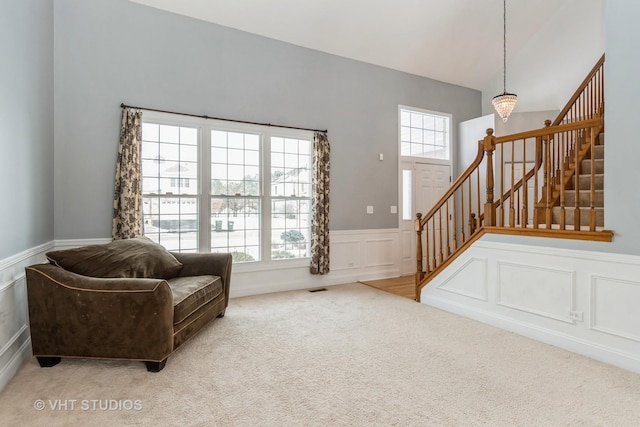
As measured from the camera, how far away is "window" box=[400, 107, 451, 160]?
20.3ft

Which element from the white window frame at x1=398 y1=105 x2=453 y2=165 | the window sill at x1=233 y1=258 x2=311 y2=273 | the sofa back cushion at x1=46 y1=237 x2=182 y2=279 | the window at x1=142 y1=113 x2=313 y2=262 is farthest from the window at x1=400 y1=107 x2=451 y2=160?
the sofa back cushion at x1=46 y1=237 x2=182 y2=279

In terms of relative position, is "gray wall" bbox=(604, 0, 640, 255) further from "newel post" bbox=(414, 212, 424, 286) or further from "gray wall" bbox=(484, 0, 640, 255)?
"newel post" bbox=(414, 212, 424, 286)

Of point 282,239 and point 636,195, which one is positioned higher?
point 636,195

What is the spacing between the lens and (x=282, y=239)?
5094 mm

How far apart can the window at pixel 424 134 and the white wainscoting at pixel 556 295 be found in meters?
2.85

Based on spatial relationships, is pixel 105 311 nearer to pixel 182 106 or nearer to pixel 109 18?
pixel 182 106

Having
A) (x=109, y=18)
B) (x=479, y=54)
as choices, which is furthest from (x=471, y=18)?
(x=109, y=18)

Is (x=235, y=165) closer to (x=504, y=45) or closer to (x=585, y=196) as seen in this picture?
(x=585, y=196)

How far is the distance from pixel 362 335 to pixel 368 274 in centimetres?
247

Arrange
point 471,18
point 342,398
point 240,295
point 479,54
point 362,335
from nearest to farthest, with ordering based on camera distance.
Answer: point 342,398, point 362,335, point 240,295, point 471,18, point 479,54

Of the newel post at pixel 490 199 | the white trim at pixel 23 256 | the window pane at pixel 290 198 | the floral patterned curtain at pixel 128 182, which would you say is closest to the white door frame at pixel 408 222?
the window pane at pixel 290 198

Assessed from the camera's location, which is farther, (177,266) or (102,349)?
(177,266)

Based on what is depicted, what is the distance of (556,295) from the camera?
309 cm

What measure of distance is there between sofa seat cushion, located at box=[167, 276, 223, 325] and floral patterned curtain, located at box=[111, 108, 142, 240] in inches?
38.4
